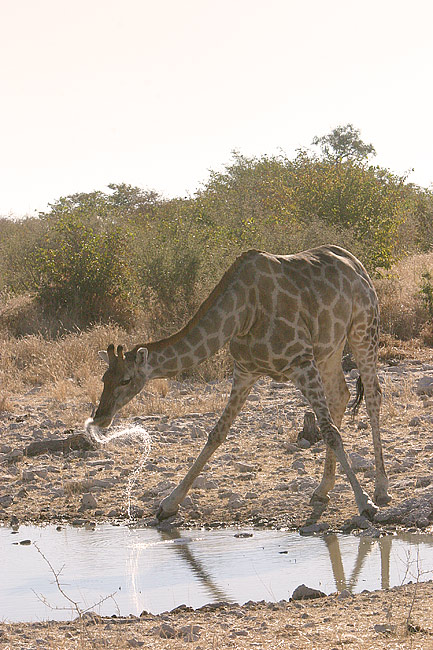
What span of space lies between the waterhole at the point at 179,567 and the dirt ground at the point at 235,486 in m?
0.33

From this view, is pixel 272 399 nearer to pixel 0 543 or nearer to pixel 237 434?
pixel 237 434

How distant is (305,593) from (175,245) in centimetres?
1270

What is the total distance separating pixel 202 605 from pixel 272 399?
22.1ft

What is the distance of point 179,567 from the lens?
646cm

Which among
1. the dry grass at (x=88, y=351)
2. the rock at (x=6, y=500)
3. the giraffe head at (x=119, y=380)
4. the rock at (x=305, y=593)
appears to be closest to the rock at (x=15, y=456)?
the rock at (x=6, y=500)

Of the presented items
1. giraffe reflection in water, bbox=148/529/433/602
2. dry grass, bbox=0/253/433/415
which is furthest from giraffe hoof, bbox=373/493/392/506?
dry grass, bbox=0/253/433/415

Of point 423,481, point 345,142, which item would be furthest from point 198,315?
point 345,142

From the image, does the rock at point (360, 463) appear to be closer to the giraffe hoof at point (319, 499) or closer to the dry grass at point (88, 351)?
the giraffe hoof at point (319, 499)

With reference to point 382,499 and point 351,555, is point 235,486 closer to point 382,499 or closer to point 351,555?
point 382,499

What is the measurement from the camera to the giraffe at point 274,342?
713 cm

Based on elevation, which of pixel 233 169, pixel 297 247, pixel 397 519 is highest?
pixel 233 169

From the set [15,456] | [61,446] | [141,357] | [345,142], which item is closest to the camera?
[141,357]

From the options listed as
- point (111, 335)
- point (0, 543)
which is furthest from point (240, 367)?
point (111, 335)

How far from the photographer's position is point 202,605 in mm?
5527
